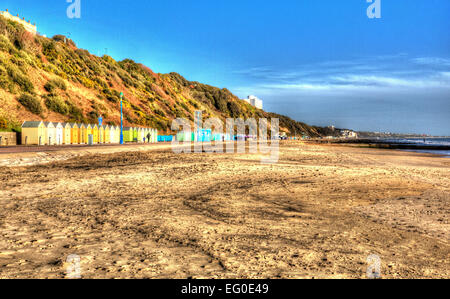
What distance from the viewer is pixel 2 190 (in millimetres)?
8609

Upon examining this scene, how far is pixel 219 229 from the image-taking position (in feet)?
17.4

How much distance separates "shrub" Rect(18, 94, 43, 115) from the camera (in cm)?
3978

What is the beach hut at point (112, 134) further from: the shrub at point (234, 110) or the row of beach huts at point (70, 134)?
the shrub at point (234, 110)

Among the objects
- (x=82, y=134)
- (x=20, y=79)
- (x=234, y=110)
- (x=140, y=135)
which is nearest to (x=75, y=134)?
(x=82, y=134)

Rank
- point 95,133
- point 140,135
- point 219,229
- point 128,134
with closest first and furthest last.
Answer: point 219,229 → point 95,133 → point 128,134 → point 140,135

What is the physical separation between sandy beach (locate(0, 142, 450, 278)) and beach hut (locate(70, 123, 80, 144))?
86.2ft

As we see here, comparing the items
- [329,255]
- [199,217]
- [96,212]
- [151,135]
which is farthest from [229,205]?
[151,135]

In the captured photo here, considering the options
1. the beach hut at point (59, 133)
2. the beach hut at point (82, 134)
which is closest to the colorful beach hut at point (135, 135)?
the beach hut at point (82, 134)

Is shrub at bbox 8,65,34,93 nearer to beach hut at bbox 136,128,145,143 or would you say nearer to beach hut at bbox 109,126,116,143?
beach hut at bbox 109,126,116,143

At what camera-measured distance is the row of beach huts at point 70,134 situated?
29609mm

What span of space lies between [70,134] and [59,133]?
1.80 meters

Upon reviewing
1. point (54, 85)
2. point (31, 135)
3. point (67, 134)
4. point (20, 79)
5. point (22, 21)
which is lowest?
point (31, 135)

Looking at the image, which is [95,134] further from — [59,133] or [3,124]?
[3,124]
